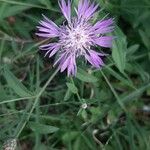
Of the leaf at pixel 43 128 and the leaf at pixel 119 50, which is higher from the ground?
the leaf at pixel 119 50

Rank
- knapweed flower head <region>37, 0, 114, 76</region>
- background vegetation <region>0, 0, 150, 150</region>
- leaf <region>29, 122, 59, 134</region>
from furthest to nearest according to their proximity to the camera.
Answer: background vegetation <region>0, 0, 150, 150</region> < leaf <region>29, 122, 59, 134</region> < knapweed flower head <region>37, 0, 114, 76</region>

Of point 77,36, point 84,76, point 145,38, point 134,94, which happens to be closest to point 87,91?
point 134,94

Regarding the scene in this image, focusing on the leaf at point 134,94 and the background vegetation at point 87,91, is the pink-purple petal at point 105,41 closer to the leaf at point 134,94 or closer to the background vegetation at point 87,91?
the background vegetation at point 87,91

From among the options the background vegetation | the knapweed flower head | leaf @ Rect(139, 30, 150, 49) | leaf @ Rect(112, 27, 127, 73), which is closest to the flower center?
the knapweed flower head

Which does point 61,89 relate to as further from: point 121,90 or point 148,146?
point 148,146

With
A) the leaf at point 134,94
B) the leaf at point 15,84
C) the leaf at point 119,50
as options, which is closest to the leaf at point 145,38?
the leaf at point 134,94

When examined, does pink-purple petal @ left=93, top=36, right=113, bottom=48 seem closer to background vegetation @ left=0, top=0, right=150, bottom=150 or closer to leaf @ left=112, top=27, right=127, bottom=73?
leaf @ left=112, top=27, right=127, bottom=73
